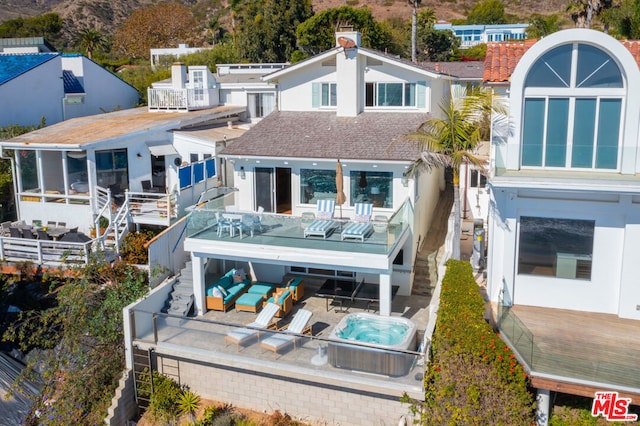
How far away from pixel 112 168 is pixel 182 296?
26.8 ft

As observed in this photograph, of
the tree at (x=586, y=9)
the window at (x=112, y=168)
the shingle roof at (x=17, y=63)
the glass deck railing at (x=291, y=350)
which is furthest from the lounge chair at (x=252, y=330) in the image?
the tree at (x=586, y=9)

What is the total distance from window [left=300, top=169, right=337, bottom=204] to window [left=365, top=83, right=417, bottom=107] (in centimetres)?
446

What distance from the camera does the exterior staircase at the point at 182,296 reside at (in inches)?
830

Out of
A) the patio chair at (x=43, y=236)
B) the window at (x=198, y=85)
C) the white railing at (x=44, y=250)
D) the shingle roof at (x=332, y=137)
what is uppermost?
the window at (x=198, y=85)

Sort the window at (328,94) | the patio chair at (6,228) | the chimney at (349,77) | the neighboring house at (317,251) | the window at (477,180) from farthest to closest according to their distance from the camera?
the window at (477,180) < the window at (328,94) < the patio chair at (6,228) < the chimney at (349,77) < the neighboring house at (317,251)

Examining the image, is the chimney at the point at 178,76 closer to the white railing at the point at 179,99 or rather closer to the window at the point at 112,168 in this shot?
the white railing at the point at 179,99

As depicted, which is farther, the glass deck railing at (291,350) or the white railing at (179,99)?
the white railing at (179,99)

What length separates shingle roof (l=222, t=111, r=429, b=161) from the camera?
22.4 metres

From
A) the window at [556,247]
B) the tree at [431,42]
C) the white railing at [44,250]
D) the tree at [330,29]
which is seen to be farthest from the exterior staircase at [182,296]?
the tree at [431,42]

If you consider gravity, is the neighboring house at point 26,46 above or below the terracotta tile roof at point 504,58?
above

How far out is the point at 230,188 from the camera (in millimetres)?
27062

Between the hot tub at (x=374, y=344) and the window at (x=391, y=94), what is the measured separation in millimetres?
10507

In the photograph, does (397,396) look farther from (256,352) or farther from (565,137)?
(565,137)

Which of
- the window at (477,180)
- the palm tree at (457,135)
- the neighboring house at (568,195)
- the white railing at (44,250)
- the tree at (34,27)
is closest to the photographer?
the neighboring house at (568,195)
